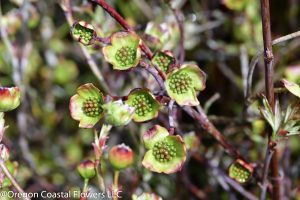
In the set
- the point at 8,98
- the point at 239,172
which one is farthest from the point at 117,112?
the point at 239,172

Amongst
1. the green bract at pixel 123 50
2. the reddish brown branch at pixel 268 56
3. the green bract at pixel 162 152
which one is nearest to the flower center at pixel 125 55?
the green bract at pixel 123 50

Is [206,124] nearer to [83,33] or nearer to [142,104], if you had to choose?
[142,104]

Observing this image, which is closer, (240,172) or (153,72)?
(153,72)

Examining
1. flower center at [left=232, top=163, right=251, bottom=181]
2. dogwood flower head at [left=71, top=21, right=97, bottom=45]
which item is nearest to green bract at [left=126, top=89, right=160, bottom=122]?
dogwood flower head at [left=71, top=21, right=97, bottom=45]

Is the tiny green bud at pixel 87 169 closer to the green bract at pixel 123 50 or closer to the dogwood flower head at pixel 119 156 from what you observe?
the dogwood flower head at pixel 119 156

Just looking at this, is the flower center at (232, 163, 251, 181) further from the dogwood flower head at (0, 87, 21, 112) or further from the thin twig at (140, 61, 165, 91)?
the dogwood flower head at (0, 87, 21, 112)

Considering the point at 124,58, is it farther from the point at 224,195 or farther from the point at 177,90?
the point at 224,195
